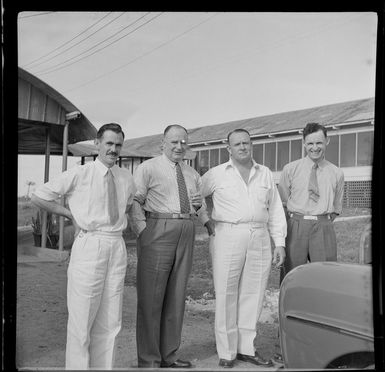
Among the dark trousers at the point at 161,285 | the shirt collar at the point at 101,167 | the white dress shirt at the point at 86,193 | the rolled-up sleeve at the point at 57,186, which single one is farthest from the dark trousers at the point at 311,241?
the rolled-up sleeve at the point at 57,186

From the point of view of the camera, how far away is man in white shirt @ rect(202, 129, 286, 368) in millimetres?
4141

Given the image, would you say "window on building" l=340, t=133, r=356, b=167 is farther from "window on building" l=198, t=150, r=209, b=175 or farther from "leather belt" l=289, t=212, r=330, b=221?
"window on building" l=198, t=150, r=209, b=175

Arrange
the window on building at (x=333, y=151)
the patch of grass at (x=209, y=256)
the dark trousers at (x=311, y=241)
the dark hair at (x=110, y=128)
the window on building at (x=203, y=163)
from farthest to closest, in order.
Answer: the patch of grass at (x=209, y=256) < the window on building at (x=203, y=163) < the window on building at (x=333, y=151) < the dark trousers at (x=311, y=241) < the dark hair at (x=110, y=128)

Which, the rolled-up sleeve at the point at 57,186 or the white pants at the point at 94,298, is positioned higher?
the rolled-up sleeve at the point at 57,186

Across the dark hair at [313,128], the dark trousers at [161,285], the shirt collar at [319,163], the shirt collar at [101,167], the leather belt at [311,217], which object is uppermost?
the dark hair at [313,128]

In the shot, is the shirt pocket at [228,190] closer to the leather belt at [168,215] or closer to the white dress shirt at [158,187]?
the white dress shirt at [158,187]

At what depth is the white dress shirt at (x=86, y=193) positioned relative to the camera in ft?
11.4

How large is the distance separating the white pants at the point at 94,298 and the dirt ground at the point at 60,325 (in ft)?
1.12

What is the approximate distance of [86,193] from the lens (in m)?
3.52

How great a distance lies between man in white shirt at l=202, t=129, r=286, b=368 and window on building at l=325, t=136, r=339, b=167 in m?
0.78

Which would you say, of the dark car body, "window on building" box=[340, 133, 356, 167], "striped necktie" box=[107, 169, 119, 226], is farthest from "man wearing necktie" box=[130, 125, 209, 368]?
the dark car body

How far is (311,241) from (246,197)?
698mm

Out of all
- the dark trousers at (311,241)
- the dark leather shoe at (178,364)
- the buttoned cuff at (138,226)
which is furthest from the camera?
the dark trousers at (311,241)
